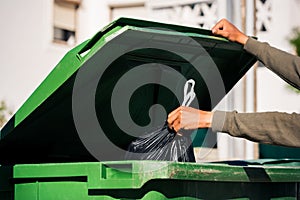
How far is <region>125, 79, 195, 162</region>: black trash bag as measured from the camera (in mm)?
4293

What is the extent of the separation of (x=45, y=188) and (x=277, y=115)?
1245mm

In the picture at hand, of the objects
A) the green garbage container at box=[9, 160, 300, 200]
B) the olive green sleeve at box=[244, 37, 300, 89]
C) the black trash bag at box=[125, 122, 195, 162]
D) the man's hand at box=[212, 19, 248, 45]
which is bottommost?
the green garbage container at box=[9, 160, 300, 200]

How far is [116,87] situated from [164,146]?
0.52 meters

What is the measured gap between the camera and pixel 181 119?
3.70 meters

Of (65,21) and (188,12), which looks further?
(65,21)

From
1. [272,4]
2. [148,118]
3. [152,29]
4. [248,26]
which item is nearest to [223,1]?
[248,26]

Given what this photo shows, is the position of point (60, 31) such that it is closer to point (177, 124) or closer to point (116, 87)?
point (116, 87)

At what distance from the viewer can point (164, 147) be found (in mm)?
4293

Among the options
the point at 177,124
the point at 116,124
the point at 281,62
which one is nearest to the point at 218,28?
the point at 281,62

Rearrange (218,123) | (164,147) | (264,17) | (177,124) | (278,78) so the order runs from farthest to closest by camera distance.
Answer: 1. (264,17)
2. (278,78)
3. (164,147)
4. (177,124)
5. (218,123)

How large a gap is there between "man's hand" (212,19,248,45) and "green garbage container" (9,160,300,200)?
74 centimetres

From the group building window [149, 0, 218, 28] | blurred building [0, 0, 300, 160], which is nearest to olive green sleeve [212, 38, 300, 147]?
blurred building [0, 0, 300, 160]

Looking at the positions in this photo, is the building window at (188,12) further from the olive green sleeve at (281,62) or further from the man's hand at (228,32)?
the olive green sleeve at (281,62)

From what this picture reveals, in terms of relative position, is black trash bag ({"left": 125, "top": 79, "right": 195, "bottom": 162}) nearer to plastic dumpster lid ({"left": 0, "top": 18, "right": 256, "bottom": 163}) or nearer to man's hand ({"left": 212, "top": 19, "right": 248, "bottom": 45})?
plastic dumpster lid ({"left": 0, "top": 18, "right": 256, "bottom": 163})
